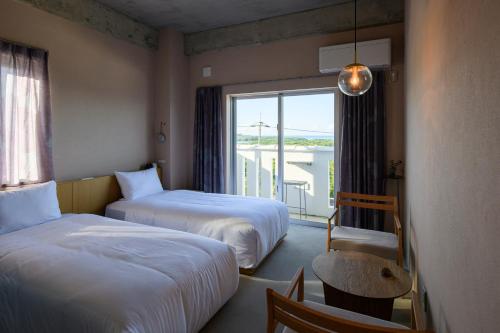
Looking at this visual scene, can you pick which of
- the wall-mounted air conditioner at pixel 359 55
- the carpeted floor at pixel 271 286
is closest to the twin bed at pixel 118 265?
the carpeted floor at pixel 271 286

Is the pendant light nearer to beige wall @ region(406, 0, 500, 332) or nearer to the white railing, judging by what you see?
beige wall @ region(406, 0, 500, 332)

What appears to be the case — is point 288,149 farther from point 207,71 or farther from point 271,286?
point 271,286

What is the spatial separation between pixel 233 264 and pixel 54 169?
8.18 feet

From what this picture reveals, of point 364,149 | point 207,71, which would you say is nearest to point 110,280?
point 364,149

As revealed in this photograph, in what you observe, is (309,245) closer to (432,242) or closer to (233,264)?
(233,264)

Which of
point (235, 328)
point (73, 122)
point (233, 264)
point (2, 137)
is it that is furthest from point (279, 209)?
point (2, 137)

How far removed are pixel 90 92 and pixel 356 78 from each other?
127 inches

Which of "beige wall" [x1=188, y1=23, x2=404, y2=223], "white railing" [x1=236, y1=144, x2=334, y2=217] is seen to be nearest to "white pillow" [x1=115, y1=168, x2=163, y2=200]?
"beige wall" [x1=188, y1=23, x2=404, y2=223]

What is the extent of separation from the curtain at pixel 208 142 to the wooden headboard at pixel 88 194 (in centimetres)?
134

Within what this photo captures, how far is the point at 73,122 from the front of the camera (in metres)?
3.48

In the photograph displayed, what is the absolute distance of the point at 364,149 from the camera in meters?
3.66

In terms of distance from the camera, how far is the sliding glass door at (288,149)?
4238mm

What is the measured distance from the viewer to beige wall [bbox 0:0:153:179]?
3.13m

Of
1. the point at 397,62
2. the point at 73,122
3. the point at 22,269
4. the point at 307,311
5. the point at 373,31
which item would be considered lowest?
the point at 22,269
